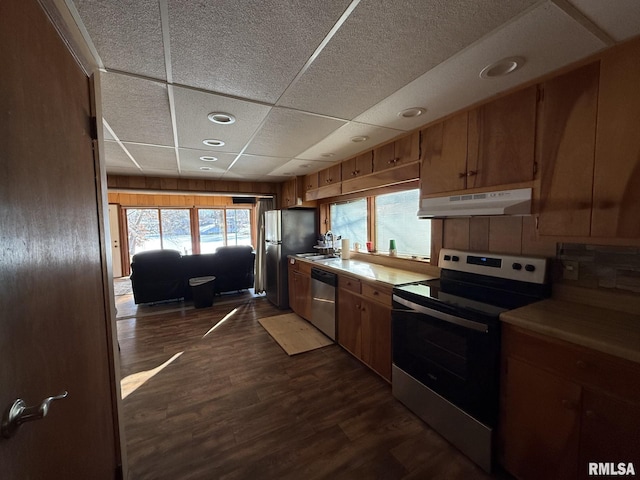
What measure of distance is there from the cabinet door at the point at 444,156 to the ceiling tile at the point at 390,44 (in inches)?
25.2

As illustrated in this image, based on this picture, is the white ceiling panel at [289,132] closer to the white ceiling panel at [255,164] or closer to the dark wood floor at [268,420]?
the white ceiling panel at [255,164]

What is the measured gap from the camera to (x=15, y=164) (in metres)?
0.61

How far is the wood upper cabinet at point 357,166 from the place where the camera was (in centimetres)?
275

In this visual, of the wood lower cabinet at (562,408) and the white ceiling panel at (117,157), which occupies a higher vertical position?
the white ceiling panel at (117,157)

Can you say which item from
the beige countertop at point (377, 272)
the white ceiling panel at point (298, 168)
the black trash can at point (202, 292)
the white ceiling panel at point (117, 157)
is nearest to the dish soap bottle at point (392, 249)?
the beige countertop at point (377, 272)

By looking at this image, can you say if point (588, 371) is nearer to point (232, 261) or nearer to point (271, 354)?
point (271, 354)

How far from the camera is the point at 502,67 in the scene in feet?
4.38

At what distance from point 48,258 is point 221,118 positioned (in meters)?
1.50

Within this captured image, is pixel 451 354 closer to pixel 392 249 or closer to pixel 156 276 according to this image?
pixel 392 249

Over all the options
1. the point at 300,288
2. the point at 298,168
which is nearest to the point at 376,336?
the point at 300,288

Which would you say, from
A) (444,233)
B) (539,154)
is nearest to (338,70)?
(539,154)

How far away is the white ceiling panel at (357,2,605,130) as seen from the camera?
1.06 meters

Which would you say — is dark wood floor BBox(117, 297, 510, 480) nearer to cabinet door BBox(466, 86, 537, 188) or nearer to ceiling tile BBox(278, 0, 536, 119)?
cabinet door BBox(466, 86, 537, 188)

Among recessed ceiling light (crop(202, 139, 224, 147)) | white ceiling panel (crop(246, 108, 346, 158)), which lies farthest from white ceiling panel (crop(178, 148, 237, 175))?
white ceiling panel (crop(246, 108, 346, 158))
